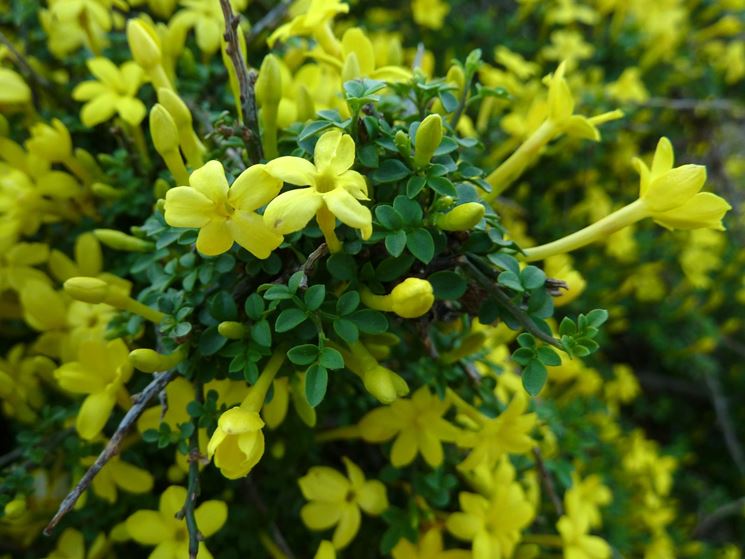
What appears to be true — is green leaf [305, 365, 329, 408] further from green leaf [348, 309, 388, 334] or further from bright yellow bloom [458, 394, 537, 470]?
bright yellow bloom [458, 394, 537, 470]

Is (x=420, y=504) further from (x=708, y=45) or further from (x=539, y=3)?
(x=708, y=45)

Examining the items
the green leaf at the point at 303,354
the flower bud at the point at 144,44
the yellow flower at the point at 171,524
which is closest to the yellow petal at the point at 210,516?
the yellow flower at the point at 171,524

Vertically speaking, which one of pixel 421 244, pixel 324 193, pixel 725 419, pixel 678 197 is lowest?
pixel 725 419

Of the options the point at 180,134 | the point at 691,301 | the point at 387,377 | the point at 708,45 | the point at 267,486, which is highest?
the point at 180,134

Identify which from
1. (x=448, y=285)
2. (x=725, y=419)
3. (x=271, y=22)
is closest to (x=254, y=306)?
(x=448, y=285)

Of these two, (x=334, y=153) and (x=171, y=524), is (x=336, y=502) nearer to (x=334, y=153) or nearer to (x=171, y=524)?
(x=171, y=524)

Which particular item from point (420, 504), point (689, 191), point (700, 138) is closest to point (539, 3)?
point (700, 138)

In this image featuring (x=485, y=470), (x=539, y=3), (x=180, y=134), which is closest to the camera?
(x=180, y=134)

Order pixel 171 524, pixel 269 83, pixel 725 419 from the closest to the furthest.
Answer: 1. pixel 269 83
2. pixel 171 524
3. pixel 725 419
